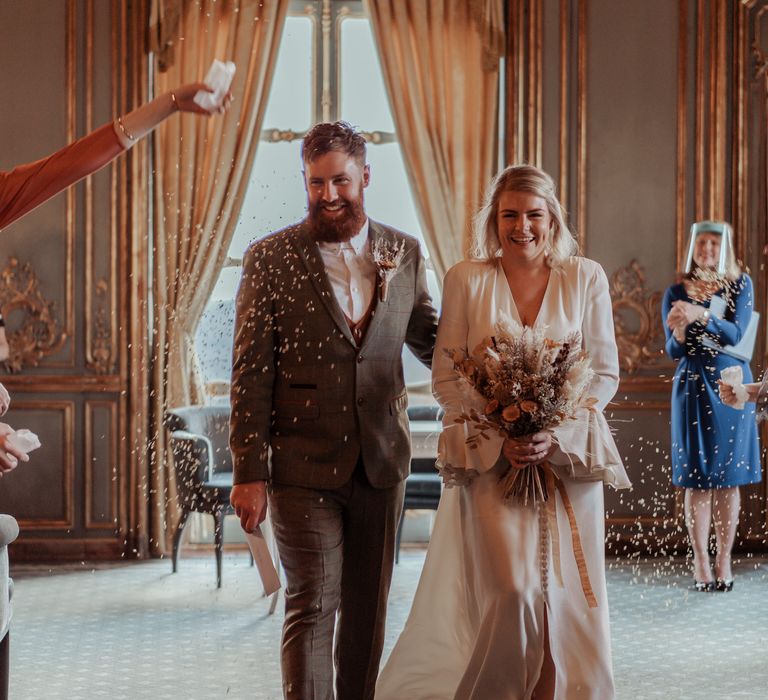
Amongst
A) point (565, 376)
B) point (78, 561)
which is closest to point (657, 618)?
point (565, 376)

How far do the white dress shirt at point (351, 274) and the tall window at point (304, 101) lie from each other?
4.09 meters

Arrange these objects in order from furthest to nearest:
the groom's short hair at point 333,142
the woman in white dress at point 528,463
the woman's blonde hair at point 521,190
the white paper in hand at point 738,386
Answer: the white paper in hand at point 738,386
the woman's blonde hair at point 521,190
the woman in white dress at point 528,463
the groom's short hair at point 333,142

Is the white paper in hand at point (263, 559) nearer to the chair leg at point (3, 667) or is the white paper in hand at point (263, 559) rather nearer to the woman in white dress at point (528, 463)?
the woman in white dress at point (528, 463)

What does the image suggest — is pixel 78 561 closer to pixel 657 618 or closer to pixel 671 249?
pixel 657 618

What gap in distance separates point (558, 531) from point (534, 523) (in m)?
0.08

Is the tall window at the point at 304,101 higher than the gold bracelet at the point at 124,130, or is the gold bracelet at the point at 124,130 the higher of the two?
the tall window at the point at 304,101

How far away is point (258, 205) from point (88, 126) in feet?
3.85

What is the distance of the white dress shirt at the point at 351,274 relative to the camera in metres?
3.10

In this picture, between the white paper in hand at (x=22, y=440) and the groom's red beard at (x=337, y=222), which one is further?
the groom's red beard at (x=337, y=222)

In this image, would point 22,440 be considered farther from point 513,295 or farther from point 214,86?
point 513,295

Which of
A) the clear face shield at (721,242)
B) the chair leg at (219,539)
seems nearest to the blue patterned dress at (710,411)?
the clear face shield at (721,242)

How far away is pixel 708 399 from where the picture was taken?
586 cm

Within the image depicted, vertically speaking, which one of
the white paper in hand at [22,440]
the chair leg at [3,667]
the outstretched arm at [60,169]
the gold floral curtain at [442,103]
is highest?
the gold floral curtain at [442,103]

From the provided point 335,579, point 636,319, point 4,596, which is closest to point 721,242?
point 636,319
